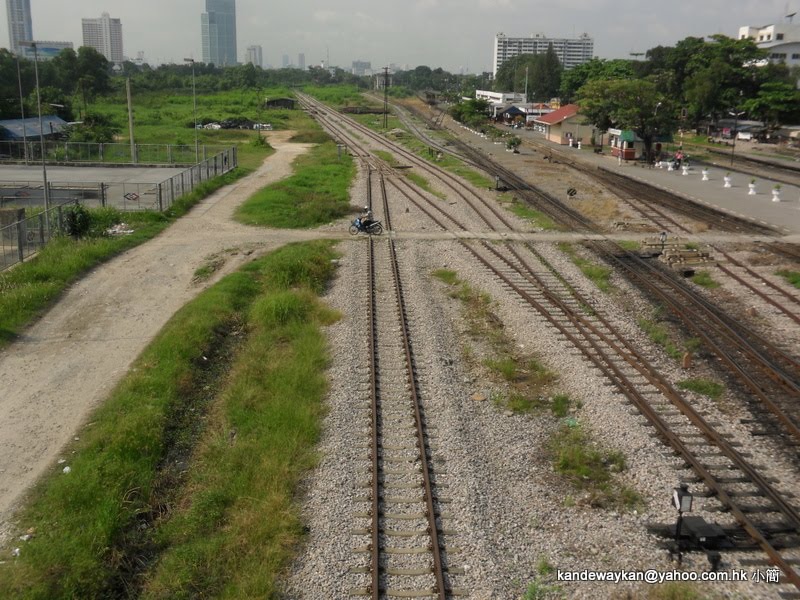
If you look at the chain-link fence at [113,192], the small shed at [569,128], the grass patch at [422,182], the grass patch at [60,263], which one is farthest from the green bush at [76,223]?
the small shed at [569,128]

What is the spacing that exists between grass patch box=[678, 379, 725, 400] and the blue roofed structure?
182 ft

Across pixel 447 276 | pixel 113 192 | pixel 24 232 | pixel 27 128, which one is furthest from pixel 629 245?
pixel 27 128

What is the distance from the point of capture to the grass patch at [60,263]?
63.3ft

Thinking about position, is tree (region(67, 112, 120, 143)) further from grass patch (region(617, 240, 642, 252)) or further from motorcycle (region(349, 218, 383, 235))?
grass patch (region(617, 240, 642, 252))

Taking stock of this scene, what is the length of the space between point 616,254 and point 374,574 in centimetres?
1969

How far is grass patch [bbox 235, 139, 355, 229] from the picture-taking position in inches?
1262

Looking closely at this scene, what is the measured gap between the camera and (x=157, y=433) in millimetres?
12977

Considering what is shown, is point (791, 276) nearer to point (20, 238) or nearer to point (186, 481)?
point (186, 481)

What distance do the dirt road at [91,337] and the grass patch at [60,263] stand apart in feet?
1.30

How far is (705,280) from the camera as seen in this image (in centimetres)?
2289

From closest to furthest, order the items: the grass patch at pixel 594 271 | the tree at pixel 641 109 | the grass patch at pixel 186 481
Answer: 1. the grass patch at pixel 186 481
2. the grass patch at pixel 594 271
3. the tree at pixel 641 109

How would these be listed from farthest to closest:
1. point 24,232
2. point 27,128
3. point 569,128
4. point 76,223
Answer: point 569,128 → point 27,128 → point 76,223 → point 24,232

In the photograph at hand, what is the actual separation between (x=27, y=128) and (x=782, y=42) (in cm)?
10871

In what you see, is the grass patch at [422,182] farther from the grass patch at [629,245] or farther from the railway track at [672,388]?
the railway track at [672,388]
